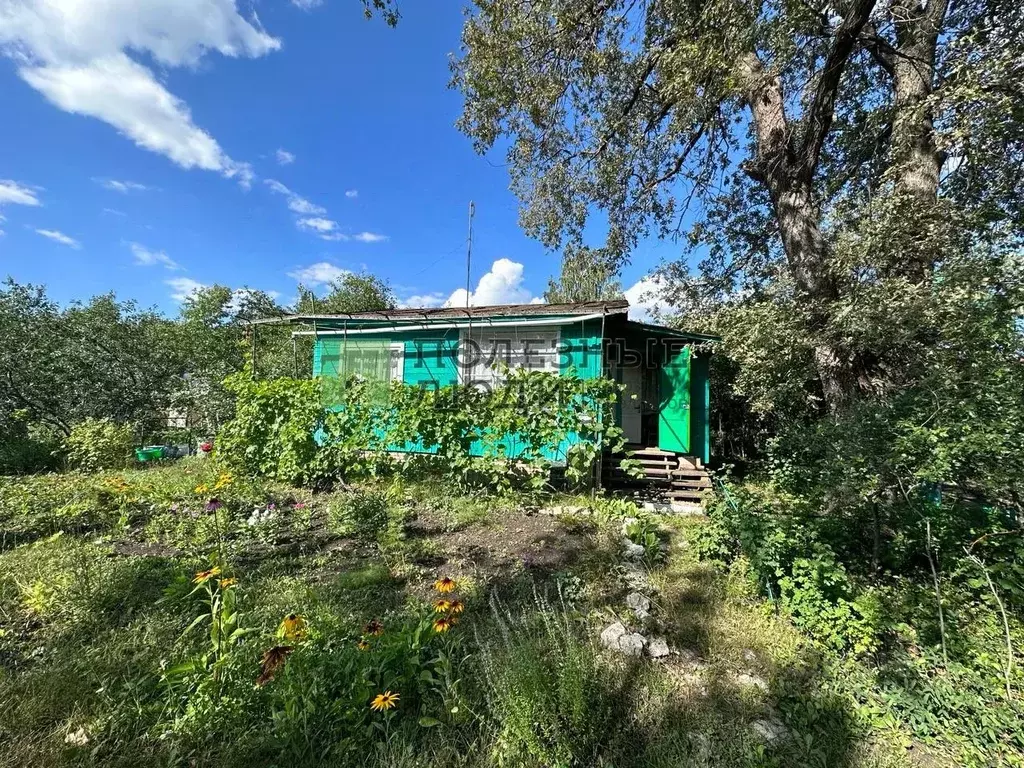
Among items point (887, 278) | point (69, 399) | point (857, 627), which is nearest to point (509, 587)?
point (857, 627)

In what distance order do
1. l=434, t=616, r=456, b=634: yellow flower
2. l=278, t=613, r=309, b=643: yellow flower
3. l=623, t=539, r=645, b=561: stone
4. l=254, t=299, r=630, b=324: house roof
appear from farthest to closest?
l=254, t=299, r=630, b=324: house roof, l=623, t=539, r=645, b=561: stone, l=434, t=616, r=456, b=634: yellow flower, l=278, t=613, r=309, b=643: yellow flower

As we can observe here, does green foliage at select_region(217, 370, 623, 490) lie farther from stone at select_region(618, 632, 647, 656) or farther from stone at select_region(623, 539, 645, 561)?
stone at select_region(618, 632, 647, 656)

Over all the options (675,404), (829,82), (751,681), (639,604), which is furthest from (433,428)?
(829,82)

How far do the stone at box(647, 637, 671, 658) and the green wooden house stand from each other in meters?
4.88

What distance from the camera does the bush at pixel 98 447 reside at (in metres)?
7.17

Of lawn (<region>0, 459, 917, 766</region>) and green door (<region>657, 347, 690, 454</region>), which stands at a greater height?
green door (<region>657, 347, 690, 454</region>)

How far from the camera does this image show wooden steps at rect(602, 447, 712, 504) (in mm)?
6438

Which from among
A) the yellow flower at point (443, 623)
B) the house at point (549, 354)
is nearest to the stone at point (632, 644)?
the yellow flower at point (443, 623)

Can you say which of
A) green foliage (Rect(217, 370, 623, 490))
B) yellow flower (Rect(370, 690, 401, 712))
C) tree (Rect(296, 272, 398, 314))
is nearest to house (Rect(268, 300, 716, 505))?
green foliage (Rect(217, 370, 623, 490))

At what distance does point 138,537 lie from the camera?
13.4 feet

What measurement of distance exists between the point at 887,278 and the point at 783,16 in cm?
318

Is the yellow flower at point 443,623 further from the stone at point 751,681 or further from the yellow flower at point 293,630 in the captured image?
the stone at point 751,681

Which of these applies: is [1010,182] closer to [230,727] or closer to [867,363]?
[867,363]

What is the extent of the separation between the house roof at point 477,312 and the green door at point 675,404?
202cm
